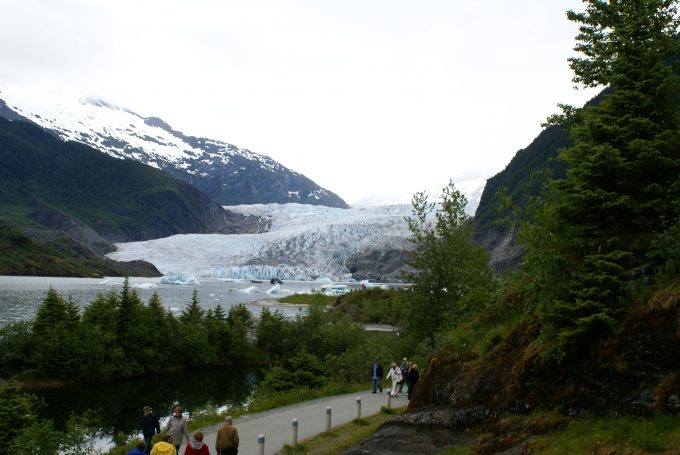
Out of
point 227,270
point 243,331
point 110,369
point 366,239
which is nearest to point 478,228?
point 366,239

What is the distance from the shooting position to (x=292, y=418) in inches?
835

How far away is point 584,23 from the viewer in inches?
505

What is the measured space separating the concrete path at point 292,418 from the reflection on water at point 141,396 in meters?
7.88

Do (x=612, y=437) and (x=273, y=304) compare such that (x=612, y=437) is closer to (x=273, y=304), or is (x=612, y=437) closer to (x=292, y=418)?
(x=292, y=418)

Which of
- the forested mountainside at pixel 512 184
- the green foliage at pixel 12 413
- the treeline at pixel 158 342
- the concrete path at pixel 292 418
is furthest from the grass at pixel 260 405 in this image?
the forested mountainside at pixel 512 184

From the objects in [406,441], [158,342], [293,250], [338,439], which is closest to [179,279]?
[293,250]

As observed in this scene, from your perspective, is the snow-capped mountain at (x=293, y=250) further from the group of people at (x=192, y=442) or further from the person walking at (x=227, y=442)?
the person walking at (x=227, y=442)

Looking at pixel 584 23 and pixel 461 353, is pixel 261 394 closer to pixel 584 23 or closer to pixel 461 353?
pixel 461 353

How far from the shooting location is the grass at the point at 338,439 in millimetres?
15227

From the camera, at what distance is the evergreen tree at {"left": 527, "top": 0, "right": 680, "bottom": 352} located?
31.3ft

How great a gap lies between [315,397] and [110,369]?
73.0ft

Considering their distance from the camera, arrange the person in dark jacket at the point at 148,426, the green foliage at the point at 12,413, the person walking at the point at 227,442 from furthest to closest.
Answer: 1. the green foliage at the point at 12,413
2. the person in dark jacket at the point at 148,426
3. the person walking at the point at 227,442

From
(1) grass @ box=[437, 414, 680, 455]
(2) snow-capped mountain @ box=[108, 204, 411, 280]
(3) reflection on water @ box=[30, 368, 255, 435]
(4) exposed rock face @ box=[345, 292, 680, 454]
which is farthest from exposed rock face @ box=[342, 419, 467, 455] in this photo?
(2) snow-capped mountain @ box=[108, 204, 411, 280]

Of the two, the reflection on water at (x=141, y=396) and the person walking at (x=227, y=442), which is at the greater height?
the person walking at (x=227, y=442)
